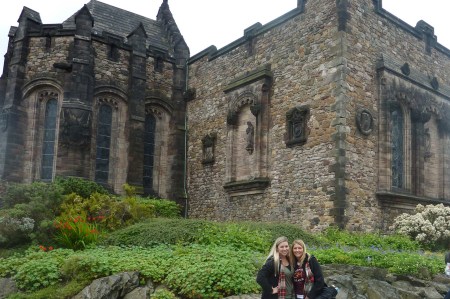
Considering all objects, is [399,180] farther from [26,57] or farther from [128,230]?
[26,57]

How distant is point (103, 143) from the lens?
19812mm

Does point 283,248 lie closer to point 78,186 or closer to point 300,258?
point 300,258

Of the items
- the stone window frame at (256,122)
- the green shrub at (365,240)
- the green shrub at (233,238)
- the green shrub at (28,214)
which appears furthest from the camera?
Result: the stone window frame at (256,122)

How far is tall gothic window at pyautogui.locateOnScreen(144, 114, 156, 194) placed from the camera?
20969 mm

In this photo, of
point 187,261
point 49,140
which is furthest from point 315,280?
point 49,140

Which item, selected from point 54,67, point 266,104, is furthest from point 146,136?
point 266,104

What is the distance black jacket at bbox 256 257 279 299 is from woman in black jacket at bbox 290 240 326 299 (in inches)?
11.2

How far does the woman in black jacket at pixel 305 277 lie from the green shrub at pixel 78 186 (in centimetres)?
1184

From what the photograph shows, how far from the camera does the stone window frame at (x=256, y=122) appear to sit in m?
16.9

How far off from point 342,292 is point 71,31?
49.1 ft

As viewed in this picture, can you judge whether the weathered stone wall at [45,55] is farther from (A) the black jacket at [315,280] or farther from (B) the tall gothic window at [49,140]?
(A) the black jacket at [315,280]

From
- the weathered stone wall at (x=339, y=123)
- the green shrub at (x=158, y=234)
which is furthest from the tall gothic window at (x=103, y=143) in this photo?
the green shrub at (x=158, y=234)

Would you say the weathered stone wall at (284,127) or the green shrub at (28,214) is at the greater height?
the weathered stone wall at (284,127)

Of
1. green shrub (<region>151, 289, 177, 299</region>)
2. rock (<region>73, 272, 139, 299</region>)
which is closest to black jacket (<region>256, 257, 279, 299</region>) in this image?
green shrub (<region>151, 289, 177, 299</region>)
